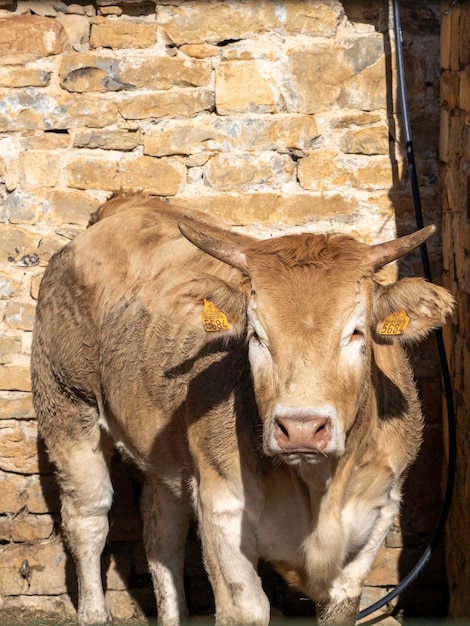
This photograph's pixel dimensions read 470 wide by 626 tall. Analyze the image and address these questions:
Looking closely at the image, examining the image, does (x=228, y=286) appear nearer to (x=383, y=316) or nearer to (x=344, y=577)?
(x=383, y=316)

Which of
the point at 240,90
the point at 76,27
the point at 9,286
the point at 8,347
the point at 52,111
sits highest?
the point at 76,27

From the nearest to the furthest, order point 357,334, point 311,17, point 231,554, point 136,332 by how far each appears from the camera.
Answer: point 357,334
point 231,554
point 136,332
point 311,17

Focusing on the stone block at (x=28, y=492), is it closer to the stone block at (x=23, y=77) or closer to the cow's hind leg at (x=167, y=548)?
the cow's hind leg at (x=167, y=548)

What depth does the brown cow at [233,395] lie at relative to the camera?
408 centimetres

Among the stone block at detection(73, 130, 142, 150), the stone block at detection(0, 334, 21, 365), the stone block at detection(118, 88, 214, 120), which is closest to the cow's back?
the stone block at detection(0, 334, 21, 365)

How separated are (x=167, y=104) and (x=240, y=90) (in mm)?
396

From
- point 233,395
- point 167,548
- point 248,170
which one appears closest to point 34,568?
point 167,548

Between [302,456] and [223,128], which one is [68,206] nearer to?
[223,128]

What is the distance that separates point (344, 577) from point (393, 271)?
73.2 inches

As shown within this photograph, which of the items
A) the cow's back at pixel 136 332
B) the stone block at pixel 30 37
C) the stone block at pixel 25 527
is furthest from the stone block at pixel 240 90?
the stone block at pixel 25 527

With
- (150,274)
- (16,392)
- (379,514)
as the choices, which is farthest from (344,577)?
(16,392)

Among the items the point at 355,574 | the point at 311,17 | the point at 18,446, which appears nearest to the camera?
the point at 355,574

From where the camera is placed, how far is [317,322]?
4.03 metres

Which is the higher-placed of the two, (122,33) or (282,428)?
(122,33)
